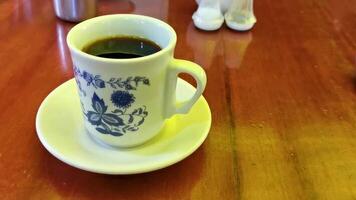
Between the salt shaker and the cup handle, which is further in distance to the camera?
the salt shaker

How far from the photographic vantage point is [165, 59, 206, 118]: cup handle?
506mm

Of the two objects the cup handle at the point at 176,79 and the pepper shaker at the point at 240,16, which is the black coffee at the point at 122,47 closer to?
the cup handle at the point at 176,79

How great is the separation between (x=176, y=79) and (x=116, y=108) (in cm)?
8

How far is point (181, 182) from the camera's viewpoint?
495 millimetres

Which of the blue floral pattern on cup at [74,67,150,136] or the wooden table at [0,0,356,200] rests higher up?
the blue floral pattern on cup at [74,67,150,136]

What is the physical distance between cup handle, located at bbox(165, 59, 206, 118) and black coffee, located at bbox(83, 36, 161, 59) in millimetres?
47

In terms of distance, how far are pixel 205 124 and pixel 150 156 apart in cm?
9

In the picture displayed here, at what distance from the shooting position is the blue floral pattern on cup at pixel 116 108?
47 centimetres

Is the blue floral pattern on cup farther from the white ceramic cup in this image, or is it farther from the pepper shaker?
the pepper shaker

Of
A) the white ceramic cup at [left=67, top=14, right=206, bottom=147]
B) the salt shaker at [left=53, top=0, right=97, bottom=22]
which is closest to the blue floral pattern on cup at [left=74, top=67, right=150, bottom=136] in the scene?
the white ceramic cup at [left=67, top=14, right=206, bottom=147]

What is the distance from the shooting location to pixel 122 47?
543mm

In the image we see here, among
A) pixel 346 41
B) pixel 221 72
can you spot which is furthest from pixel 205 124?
pixel 346 41

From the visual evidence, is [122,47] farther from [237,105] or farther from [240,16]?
[240,16]

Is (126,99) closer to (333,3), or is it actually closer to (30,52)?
(30,52)
